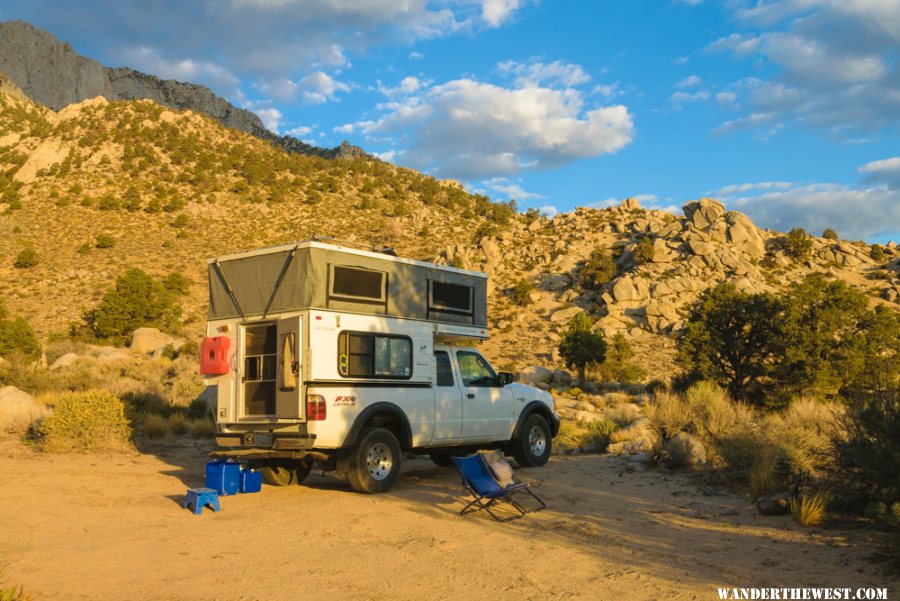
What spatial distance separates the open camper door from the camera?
29.6ft

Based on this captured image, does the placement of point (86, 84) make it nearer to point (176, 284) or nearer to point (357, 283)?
point (176, 284)

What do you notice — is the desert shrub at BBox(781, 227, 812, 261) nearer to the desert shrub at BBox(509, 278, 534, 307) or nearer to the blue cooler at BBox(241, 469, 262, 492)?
the desert shrub at BBox(509, 278, 534, 307)

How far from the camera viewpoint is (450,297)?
11.3m

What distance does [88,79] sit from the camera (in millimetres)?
90188

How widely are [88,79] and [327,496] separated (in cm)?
9813

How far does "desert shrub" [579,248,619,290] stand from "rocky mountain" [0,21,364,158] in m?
40.7

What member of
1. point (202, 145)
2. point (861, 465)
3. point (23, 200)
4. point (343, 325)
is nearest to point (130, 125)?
point (202, 145)

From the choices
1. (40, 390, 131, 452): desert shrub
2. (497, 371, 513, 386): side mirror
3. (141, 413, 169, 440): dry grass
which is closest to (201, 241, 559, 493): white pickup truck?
(497, 371, 513, 386): side mirror

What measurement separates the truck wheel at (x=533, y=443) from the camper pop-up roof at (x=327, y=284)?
2479mm

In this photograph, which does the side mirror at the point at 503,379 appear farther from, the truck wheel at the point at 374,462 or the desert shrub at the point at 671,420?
the desert shrub at the point at 671,420

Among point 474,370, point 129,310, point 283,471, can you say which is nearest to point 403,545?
point 283,471

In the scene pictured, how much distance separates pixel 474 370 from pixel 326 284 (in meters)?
3.39

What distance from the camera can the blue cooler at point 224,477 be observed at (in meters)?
9.83

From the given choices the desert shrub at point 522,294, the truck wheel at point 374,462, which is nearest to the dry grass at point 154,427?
the truck wheel at point 374,462
